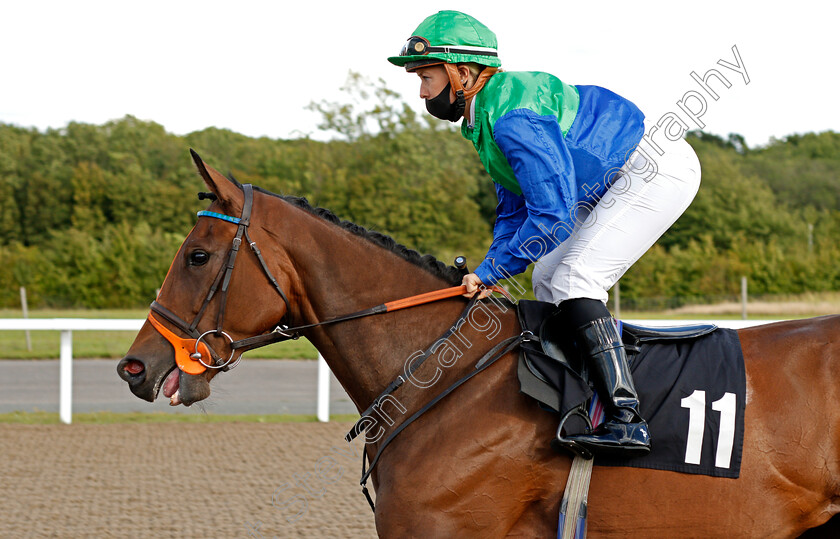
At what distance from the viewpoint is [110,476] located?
610 cm

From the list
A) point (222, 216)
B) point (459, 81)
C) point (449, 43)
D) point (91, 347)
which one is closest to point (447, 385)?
point (222, 216)

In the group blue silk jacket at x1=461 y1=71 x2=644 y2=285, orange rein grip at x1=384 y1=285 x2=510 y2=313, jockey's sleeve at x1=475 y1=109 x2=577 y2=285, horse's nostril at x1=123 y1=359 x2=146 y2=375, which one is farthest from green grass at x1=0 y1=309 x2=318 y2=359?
jockey's sleeve at x1=475 y1=109 x2=577 y2=285

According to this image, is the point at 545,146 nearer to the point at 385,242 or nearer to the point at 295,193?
the point at 385,242

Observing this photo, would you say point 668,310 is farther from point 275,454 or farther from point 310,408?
point 275,454

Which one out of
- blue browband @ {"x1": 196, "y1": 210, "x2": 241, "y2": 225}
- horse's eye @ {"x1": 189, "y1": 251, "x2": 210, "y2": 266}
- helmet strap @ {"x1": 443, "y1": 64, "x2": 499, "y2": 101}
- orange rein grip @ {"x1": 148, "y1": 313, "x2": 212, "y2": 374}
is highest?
helmet strap @ {"x1": 443, "y1": 64, "x2": 499, "y2": 101}

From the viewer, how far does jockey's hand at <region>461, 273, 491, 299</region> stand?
2.81m

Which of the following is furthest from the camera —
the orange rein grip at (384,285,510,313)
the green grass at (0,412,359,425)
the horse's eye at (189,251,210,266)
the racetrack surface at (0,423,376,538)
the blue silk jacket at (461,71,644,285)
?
the green grass at (0,412,359,425)

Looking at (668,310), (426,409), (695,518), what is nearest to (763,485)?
(695,518)

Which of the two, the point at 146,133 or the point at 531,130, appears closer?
the point at 531,130

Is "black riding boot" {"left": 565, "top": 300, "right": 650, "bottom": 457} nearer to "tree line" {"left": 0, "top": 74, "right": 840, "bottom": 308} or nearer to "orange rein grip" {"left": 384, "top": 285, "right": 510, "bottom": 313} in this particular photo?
"orange rein grip" {"left": 384, "top": 285, "right": 510, "bottom": 313}

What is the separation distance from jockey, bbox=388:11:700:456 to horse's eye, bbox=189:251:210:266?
950 millimetres

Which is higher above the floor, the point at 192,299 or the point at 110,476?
the point at 192,299

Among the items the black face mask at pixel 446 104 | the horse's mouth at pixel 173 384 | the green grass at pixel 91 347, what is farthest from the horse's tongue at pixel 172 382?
the green grass at pixel 91 347

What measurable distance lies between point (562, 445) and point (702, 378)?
57 cm
